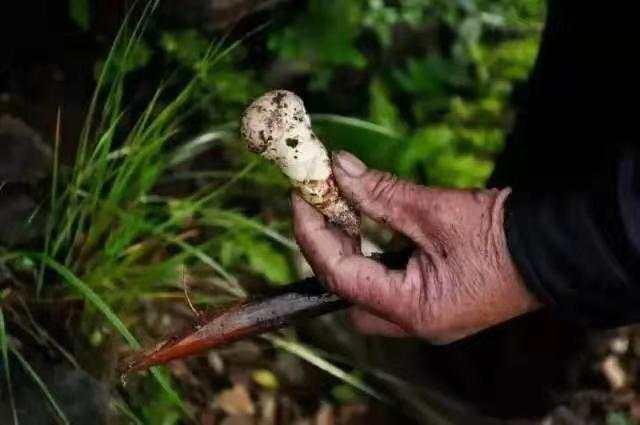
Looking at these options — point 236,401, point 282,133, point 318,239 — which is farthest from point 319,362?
point 282,133

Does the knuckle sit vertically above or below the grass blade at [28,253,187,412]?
above

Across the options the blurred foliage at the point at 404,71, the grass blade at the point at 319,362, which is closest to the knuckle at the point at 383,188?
the grass blade at the point at 319,362

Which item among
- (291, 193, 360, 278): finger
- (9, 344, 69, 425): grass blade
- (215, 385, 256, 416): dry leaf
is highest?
(291, 193, 360, 278): finger

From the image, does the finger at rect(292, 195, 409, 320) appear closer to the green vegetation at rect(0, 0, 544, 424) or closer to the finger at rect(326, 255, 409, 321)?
the finger at rect(326, 255, 409, 321)

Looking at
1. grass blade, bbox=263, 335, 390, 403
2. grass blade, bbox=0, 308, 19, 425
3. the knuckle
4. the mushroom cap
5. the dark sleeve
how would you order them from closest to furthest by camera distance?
the dark sleeve < the mushroom cap < the knuckle < grass blade, bbox=0, 308, 19, 425 < grass blade, bbox=263, 335, 390, 403

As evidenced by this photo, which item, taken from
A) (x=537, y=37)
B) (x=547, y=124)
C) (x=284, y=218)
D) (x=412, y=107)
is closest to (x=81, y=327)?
(x=284, y=218)

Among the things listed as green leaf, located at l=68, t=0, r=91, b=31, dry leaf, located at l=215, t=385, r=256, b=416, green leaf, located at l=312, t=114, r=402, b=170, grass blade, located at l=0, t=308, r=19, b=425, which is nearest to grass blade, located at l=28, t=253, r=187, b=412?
grass blade, located at l=0, t=308, r=19, b=425

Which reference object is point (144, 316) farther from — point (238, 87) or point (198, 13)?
point (198, 13)

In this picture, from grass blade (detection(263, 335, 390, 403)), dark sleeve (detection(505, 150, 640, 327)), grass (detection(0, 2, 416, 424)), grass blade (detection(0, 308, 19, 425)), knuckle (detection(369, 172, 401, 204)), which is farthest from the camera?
grass blade (detection(263, 335, 390, 403))

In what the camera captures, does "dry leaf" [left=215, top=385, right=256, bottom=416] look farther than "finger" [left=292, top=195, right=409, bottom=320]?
Yes
